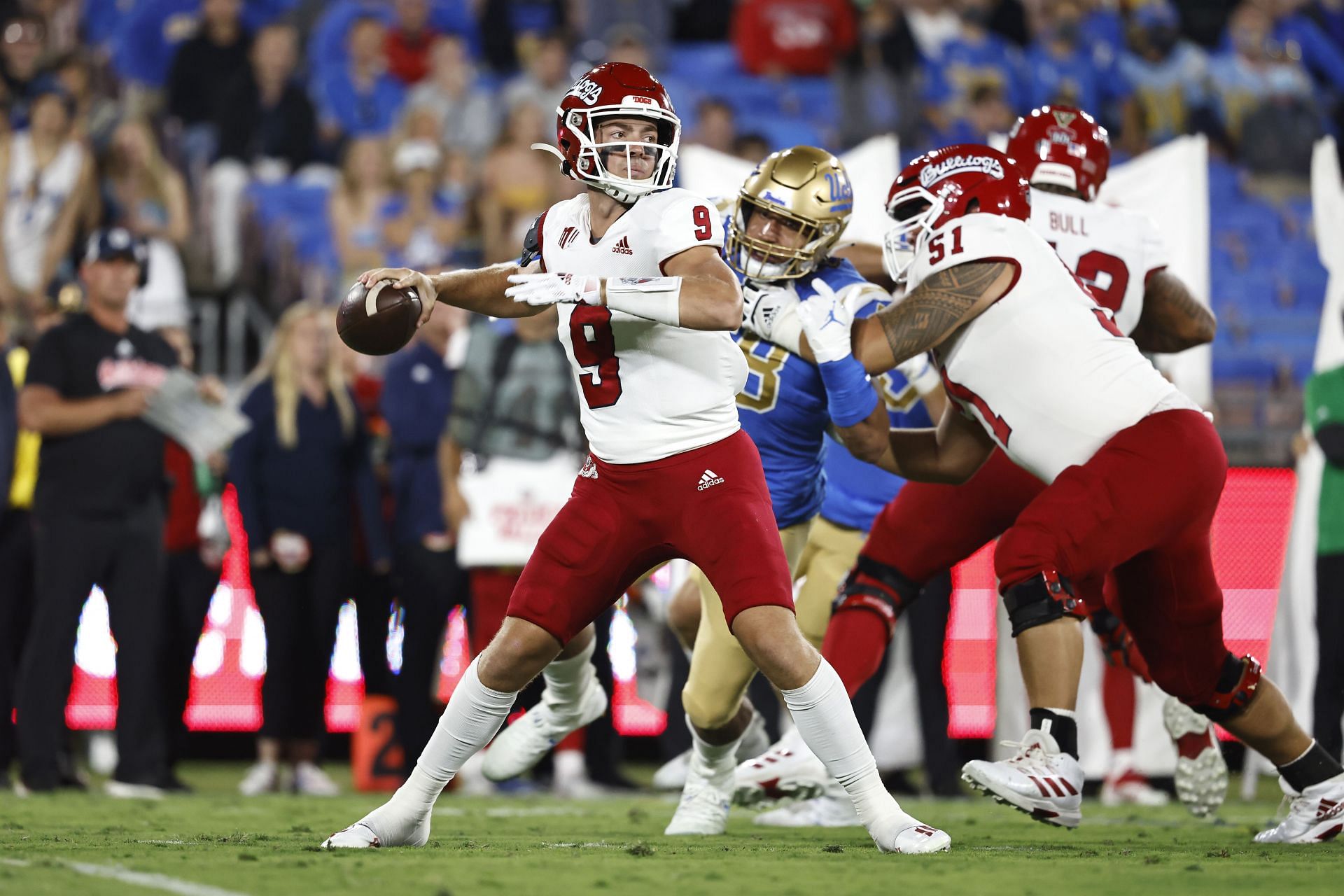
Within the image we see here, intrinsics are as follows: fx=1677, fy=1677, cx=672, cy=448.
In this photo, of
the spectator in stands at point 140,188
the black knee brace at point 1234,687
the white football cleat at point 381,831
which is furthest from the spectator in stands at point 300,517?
the black knee brace at point 1234,687

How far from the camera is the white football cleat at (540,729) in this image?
511 cm

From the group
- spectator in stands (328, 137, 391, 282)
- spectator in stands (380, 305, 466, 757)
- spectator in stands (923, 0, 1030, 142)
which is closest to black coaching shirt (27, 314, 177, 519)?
spectator in stands (380, 305, 466, 757)

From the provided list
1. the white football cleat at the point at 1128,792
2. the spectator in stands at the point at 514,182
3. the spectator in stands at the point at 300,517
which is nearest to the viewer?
the white football cleat at the point at 1128,792

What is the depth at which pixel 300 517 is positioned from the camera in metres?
7.82

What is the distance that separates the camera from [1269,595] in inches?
328

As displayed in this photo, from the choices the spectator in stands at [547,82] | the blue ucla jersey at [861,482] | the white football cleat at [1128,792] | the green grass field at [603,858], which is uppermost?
the spectator in stands at [547,82]

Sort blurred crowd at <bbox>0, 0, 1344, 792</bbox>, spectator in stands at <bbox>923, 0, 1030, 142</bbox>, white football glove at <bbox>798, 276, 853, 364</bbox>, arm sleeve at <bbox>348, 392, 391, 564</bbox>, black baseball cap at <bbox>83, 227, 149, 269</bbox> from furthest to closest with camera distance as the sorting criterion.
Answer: spectator in stands at <bbox>923, 0, 1030, 142</bbox>, arm sleeve at <bbox>348, 392, 391, 564</bbox>, blurred crowd at <bbox>0, 0, 1344, 792</bbox>, black baseball cap at <bbox>83, 227, 149, 269</bbox>, white football glove at <bbox>798, 276, 853, 364</bbox>

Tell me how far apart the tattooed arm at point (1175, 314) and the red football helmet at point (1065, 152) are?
1.27 feet

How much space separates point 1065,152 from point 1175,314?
2.19 feet

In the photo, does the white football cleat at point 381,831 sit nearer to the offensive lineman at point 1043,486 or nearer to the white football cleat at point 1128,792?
the offensive lineman at point 1043,486

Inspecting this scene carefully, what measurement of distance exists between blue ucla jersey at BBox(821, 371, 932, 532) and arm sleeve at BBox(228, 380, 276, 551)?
10.0 feet

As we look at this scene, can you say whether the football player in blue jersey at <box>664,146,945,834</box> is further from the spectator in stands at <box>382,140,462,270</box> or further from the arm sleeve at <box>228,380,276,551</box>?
the spectator in stands at <box>382,140,462,270</box>

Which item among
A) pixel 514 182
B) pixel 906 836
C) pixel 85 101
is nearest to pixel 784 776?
pixel 906 836

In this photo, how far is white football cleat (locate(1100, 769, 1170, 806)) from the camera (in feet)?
24.7
